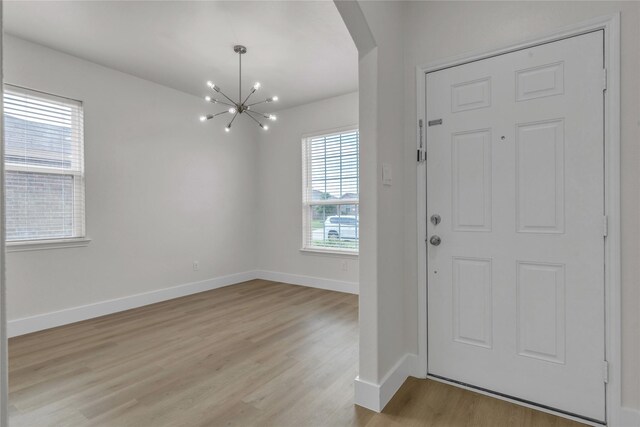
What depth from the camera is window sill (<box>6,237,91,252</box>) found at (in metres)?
3.06

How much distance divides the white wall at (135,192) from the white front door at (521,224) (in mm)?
3510

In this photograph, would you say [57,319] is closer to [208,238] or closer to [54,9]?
[208,238]

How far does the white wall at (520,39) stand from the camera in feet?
5.37

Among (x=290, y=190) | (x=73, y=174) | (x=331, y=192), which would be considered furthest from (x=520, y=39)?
(x=73, y=174)

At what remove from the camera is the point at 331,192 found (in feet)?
16.0

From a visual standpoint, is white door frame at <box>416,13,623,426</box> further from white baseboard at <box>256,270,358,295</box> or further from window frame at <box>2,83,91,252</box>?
window frame at <box>2,83,91,252</box>

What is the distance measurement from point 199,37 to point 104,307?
10.3ft

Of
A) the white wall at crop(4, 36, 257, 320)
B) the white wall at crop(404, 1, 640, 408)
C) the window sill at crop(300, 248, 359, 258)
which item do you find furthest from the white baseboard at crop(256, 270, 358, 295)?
the white wall at crop(404, 1, 640, 408)

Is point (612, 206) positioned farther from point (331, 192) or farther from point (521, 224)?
point (331, 192)

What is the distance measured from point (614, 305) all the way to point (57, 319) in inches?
182

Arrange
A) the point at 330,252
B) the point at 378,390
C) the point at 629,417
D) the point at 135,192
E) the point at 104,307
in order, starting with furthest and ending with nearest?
1. the point at 330,252
2. the point at 135,192
3. the point at 104,307
4. the point at 378,390
5. the point at 629,417

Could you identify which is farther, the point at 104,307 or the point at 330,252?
the point at 330,252

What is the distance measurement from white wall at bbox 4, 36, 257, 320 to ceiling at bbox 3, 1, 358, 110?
268 millimetres

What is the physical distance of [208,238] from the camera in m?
4.85
